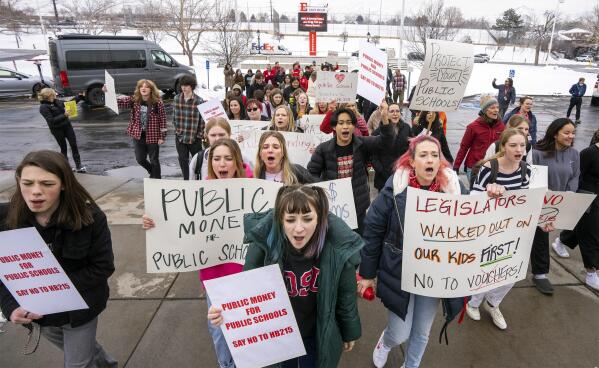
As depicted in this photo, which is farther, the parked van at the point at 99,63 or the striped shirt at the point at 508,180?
the parked van at the point at 99,63

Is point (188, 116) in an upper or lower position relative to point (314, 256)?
upper

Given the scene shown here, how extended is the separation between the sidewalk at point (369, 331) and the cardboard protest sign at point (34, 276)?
1.02m

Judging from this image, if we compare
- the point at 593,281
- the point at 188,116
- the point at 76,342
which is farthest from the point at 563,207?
the point at 188,116

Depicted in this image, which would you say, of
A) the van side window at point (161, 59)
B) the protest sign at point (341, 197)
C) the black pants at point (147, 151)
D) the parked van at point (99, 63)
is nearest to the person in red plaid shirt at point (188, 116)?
the black pants at point (147, 151)

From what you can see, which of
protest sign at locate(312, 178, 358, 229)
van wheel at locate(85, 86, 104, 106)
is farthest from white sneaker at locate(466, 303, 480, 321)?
van wheel at locate(85, 86, 104, 106)

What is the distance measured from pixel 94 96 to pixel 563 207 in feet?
53.9

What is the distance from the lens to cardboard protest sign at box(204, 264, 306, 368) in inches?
75.0

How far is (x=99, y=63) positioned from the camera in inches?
618

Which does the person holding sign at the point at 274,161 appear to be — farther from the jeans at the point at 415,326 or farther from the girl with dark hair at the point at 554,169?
the girl with dark hair at the point at 554,169

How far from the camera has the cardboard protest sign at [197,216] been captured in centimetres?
277

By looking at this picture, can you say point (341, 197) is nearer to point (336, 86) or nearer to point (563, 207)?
point (563, 207)

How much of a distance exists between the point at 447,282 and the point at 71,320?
2.29 metres

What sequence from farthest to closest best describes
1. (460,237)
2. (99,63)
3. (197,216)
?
(99,63) → (197,216) → (460,237)

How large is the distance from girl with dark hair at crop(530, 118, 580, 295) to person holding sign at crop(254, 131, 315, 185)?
239 cm
